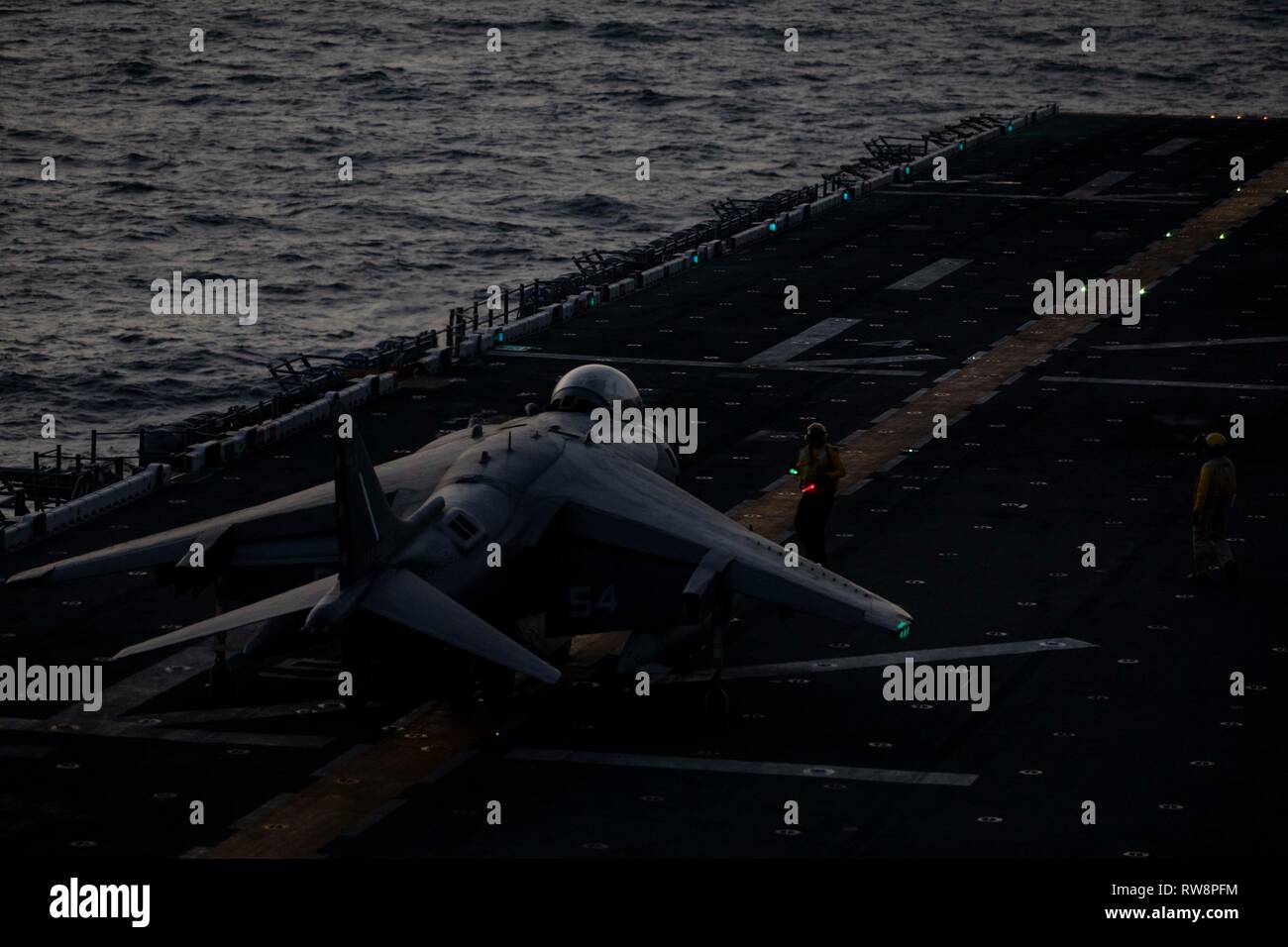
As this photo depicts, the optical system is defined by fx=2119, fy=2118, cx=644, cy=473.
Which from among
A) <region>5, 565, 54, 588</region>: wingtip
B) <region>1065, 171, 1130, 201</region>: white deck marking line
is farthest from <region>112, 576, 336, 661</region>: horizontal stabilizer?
<region>1065, 171, 1130, 201</region>: white deck marking line

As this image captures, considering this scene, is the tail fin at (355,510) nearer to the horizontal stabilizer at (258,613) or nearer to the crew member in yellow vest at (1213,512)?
the horizontal stabilizer at (258,613)

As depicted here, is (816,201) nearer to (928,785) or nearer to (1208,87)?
(928,785)

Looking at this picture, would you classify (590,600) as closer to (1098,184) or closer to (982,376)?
(982,376)

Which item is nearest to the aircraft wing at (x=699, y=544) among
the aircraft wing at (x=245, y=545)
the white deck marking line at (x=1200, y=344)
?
the aircraft wing at (x=245, y=545)
